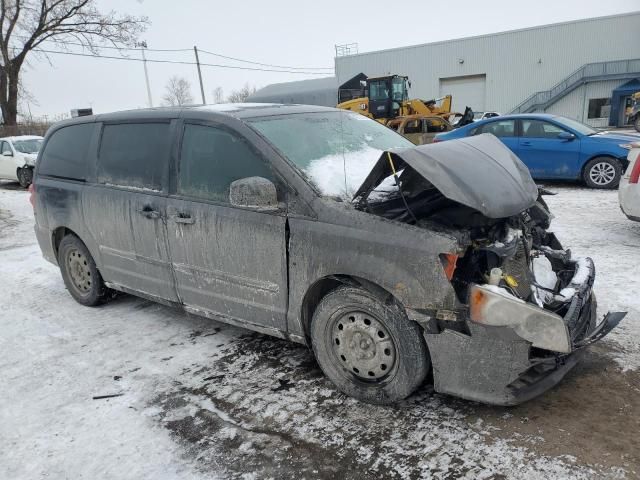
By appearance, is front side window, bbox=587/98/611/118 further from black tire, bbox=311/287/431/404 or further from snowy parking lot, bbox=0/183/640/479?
black tire, bbox=311/287/431/404

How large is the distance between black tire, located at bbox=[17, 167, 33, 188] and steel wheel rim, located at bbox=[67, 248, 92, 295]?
11809mm

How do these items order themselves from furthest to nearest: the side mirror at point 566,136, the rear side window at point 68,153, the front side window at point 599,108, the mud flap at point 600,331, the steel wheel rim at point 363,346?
the front side window at point 599,108, the side mirror at point 566,136, the rear side window at point 68,153, the steel wheel rim at point 363,346, the mud flap at point 600,331

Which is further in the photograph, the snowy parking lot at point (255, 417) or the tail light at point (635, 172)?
the tail light at point (635, 172)

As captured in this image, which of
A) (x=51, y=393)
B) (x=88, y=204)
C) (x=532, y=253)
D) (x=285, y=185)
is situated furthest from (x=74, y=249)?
(x=532, y=253)

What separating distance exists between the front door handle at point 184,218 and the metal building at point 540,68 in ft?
116

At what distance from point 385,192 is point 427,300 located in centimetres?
76

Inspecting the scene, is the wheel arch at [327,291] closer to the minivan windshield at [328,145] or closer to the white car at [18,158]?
the minivan windshield at [328,145]

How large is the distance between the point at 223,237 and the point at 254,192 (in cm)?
60

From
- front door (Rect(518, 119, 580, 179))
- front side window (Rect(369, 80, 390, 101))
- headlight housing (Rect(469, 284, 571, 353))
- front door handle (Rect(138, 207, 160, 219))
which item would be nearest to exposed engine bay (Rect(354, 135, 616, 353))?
headlight housing (Rect(469, 284, 571, 353))

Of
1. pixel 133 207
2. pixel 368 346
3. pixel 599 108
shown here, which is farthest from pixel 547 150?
pixel 599 108

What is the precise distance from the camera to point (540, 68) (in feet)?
118

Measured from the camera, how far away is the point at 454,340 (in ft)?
8.46

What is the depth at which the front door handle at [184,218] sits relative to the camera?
3.50 m

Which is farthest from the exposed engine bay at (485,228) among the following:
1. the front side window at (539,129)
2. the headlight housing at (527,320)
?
the front side window at (539,129)
